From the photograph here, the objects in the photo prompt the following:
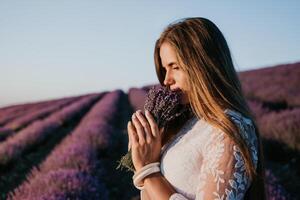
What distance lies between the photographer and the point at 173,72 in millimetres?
1759

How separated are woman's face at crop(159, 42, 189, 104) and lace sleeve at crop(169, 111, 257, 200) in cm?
27

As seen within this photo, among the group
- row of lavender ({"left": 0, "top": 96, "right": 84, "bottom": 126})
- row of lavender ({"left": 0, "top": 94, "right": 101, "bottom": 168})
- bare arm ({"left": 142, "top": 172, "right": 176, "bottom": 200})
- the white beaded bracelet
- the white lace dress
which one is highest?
the white lace dress

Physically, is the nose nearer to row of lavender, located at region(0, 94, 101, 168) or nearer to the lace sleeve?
the lace sleeve

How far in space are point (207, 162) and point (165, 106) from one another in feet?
0.98

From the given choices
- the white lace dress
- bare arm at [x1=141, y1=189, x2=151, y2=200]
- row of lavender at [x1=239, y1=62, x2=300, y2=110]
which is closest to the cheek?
the white lace dress

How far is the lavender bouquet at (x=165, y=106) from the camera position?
174 centimetres

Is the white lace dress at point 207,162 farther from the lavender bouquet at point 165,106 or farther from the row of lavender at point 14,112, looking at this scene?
the row of lavender at point 14,112

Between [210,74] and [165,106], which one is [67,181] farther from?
[210,74]

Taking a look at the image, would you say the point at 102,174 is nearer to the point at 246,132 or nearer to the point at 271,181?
the point at 271,181

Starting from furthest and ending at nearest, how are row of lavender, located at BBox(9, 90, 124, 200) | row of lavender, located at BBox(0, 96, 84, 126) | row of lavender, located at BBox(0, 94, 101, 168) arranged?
1. row of lavender, located at BBox(0, 96, 84, 126)
2. row of lavender, located at BBox(0, 94, 101, 168)
3. row of lavender, located at BBox(9, 90, 124, 200)

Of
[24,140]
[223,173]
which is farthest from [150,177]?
[24,140]

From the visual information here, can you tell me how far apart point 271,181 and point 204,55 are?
3.97 m

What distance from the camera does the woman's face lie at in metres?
1.72

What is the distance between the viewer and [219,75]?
5.36 feet
